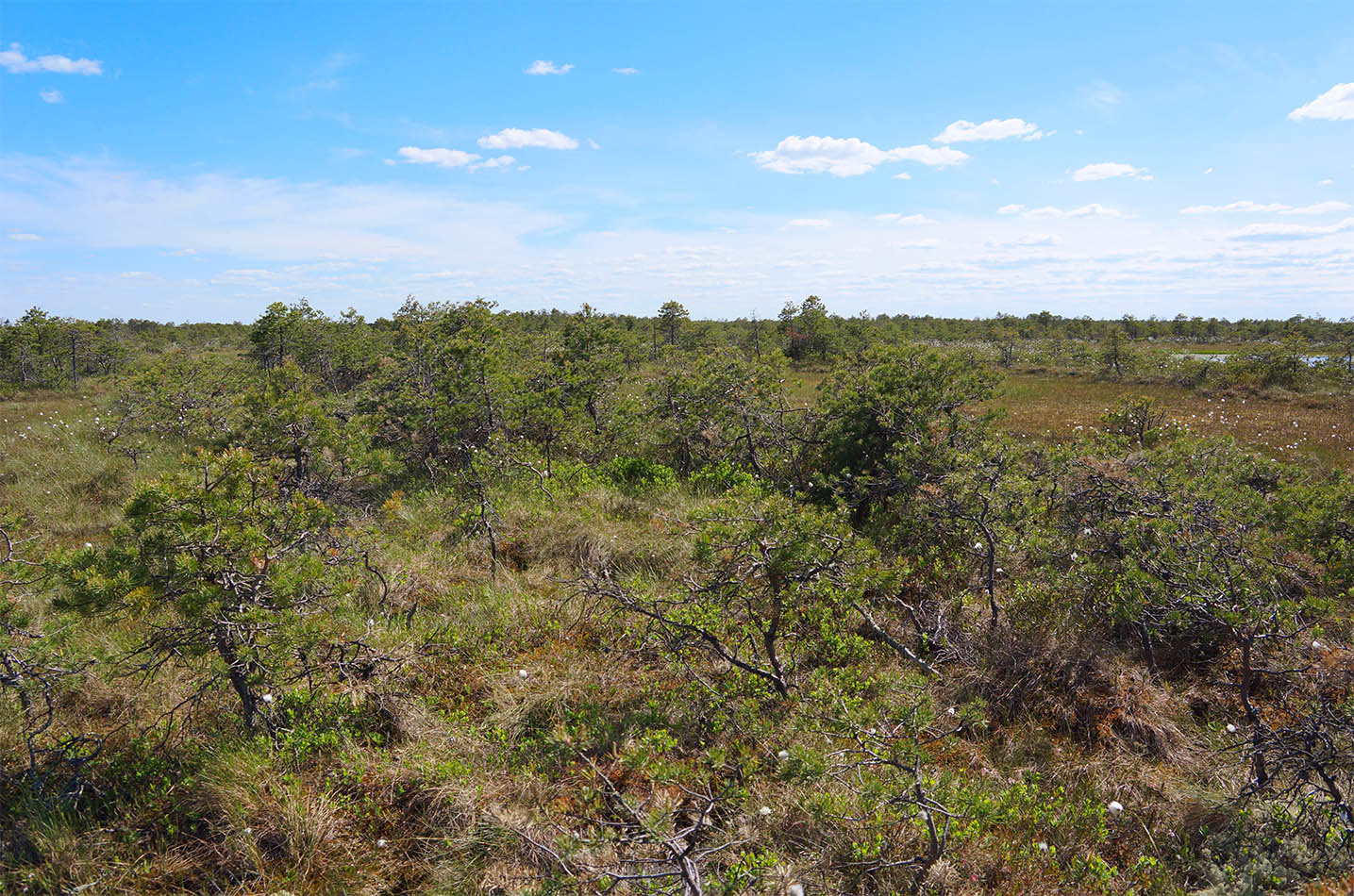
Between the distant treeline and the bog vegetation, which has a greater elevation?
the distant treeline

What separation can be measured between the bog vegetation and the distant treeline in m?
5.56

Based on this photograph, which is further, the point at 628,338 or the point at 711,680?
the point at 628,338

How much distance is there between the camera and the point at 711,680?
4781 mm

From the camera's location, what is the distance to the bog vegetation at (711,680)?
319 cm

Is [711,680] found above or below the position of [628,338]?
below

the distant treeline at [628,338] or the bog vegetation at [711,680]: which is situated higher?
the distant treeline at [628,338]

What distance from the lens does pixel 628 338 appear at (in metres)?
24.5

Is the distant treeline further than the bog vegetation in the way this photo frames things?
Yes

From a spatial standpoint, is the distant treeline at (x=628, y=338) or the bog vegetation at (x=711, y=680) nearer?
the bog vegetation at (x=711, y=680)

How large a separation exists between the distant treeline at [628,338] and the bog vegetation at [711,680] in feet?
18.2

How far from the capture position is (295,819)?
337 centimetres

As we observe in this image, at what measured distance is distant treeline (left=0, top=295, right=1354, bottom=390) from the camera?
20188 mm

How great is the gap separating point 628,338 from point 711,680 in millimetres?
20896

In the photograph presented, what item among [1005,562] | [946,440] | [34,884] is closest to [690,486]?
[946,440]
